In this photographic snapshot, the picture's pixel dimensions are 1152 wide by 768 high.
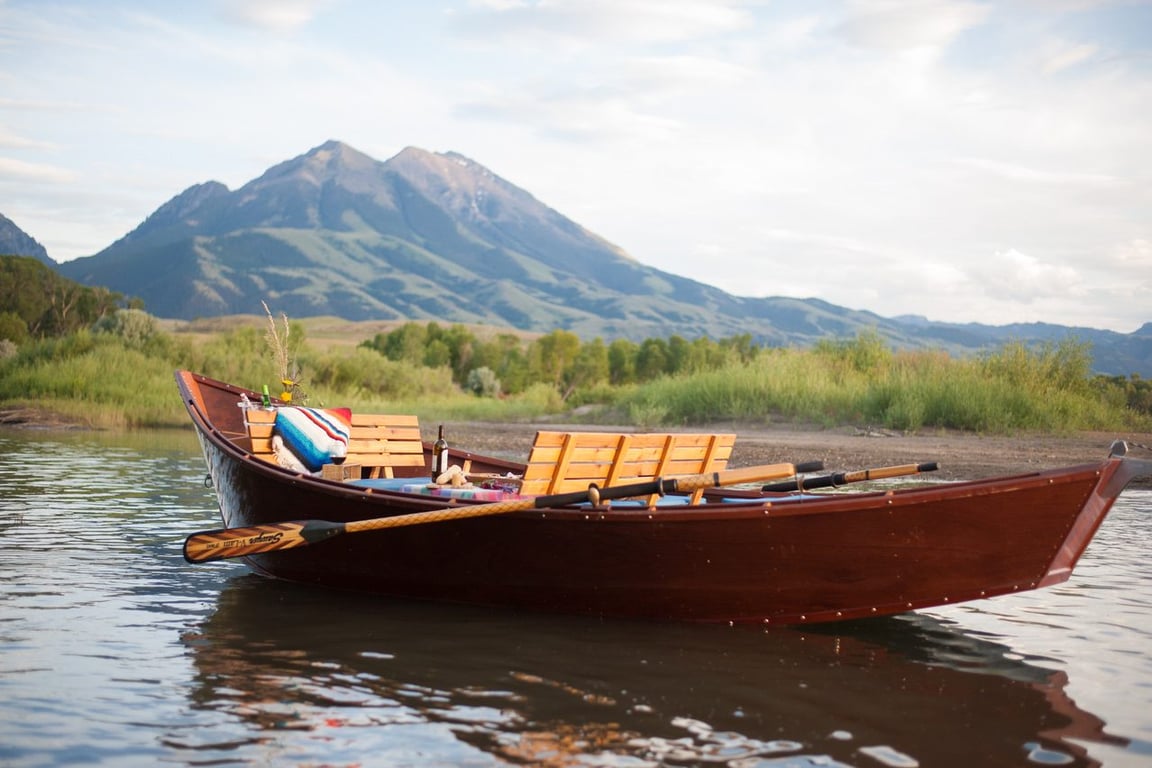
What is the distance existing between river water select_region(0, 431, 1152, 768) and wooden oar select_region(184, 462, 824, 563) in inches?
20.3

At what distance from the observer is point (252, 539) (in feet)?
28.5

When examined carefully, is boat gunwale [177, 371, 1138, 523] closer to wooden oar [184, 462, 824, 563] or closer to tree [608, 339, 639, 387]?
wooden oar [184, 462, 824, 563]

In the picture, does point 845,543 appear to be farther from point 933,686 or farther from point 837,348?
point 837,348

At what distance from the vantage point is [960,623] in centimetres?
899

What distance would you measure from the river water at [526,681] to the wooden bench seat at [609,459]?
1.00 m

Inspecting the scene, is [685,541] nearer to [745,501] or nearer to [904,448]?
[745,501]

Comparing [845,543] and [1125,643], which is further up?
[845,543]

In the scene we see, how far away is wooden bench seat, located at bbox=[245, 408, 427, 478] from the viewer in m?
10.6

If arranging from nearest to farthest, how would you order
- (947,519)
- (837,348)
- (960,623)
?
(947,519) → (960,623) → (837,348)

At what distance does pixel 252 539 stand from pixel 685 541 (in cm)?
313

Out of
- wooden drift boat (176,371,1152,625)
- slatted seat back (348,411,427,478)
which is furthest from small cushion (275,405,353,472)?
wooden drift boat (176,371,1152,625)

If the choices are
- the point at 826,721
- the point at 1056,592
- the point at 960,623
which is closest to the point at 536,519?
the point at 826,721

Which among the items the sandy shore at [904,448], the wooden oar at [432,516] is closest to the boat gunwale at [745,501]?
the wooden oar at [432,516]

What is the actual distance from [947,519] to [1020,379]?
19519 millimetres
